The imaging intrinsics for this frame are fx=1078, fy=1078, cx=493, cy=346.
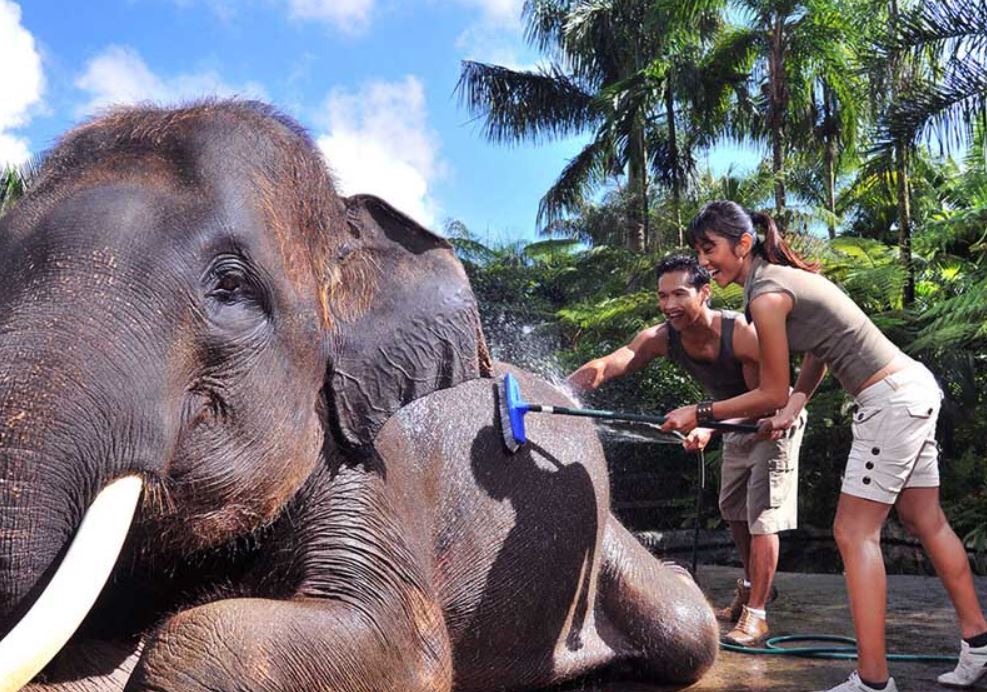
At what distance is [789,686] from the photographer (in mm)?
3713

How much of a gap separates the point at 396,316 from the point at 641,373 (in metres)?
13.4

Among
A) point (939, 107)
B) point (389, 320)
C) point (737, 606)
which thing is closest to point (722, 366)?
point (737, 606)

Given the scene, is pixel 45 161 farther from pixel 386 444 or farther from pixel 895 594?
pixel 895 594

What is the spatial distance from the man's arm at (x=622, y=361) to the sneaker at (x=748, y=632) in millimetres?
1208

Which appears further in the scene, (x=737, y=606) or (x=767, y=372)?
(x=737, y=606)

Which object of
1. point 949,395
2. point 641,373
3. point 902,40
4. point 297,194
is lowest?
point 297,194

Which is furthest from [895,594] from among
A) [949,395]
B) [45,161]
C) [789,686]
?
[949,395]

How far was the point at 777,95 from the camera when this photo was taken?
2244 centimetres

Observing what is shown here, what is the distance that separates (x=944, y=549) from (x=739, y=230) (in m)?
1.37

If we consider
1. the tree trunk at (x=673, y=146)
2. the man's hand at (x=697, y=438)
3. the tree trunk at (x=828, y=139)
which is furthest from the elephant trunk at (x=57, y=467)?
the tree trunk at (x=673, y=146)

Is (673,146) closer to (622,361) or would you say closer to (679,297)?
(679,297)

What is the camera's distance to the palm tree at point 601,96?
2692 cm

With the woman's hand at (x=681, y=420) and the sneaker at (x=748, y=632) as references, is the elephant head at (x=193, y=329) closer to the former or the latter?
the woman's hand at (x=681, y=420)

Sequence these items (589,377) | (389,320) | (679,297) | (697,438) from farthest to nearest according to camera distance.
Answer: (679,297)
(589,377)
(697,438)
(389,320)
